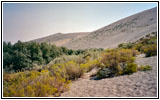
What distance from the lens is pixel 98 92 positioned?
15.7ft

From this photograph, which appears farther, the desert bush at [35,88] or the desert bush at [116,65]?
the desert bush at [116,65]

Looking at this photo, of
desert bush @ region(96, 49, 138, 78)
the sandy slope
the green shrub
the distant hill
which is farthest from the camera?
the distant hill

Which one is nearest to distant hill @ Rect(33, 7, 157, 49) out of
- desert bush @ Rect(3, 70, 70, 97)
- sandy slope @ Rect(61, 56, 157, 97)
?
→ sandy slope @ Rect(61, 56, 157, 97)

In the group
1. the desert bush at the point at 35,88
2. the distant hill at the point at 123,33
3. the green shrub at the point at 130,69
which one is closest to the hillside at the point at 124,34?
the distant hill at the point at 123,33

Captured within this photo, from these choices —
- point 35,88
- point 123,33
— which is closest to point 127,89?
point 35,88

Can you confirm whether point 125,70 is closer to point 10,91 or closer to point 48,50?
point 10,91

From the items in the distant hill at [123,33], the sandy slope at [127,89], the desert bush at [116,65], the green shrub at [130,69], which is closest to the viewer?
the sandy slope at [127,89]

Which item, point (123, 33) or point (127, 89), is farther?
point (123, 33)

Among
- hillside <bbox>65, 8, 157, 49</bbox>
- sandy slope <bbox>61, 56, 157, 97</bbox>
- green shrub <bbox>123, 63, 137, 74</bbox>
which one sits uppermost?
hillside <bbox>65, 8, 157, 49</bbox>

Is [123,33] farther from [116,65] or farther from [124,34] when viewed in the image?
[116,65]

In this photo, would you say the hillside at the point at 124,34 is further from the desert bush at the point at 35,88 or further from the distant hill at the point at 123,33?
the desert bush at the point at 35,88

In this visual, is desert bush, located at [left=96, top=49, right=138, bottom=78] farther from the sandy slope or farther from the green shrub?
the sandy slope

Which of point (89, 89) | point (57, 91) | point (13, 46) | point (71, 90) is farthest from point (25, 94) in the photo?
point (13, 46)

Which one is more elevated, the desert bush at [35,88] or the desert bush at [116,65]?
the desert bush at [116,65]
